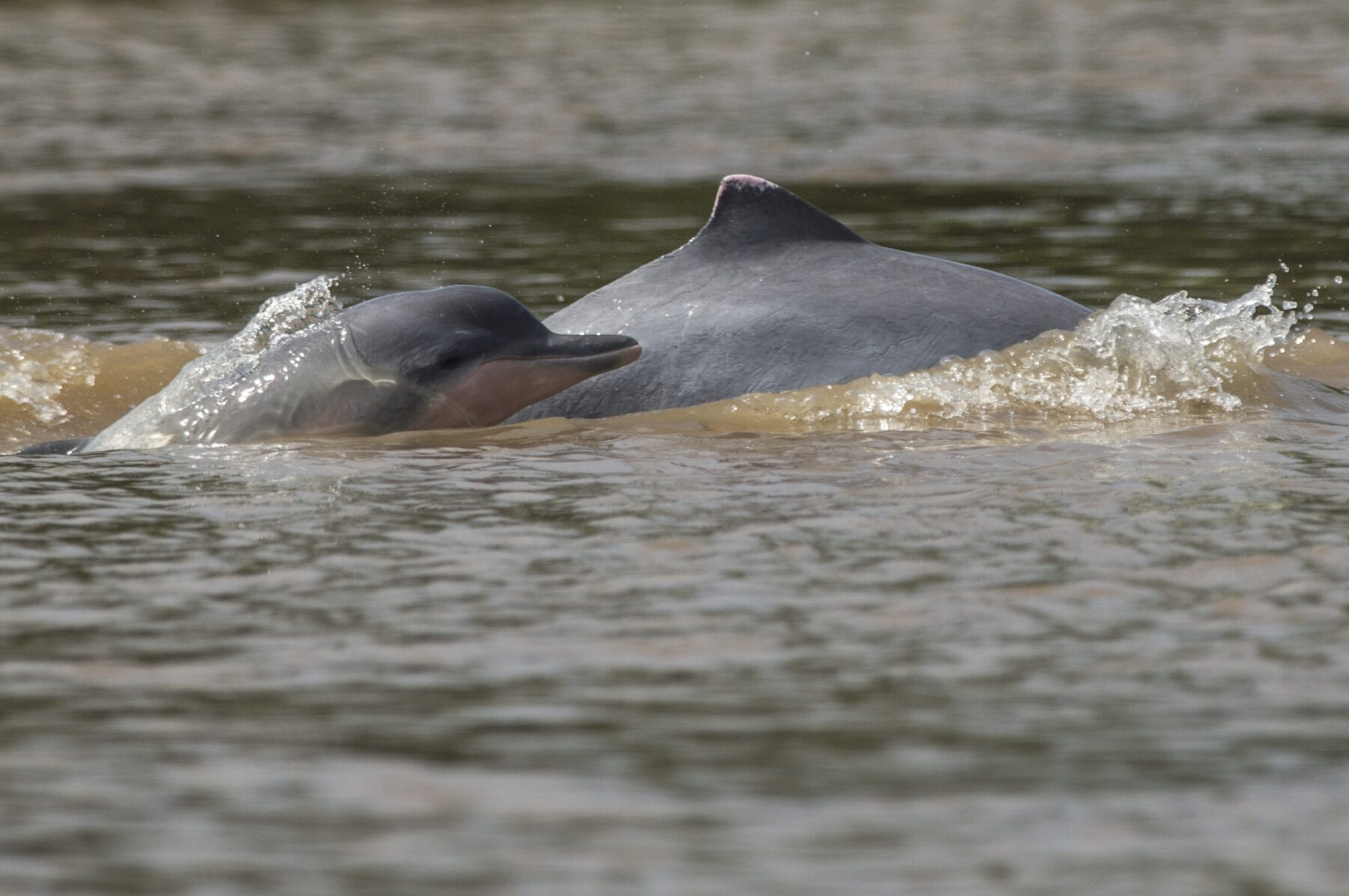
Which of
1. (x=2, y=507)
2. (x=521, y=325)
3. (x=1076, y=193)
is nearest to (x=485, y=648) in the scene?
(x=2, y=507)

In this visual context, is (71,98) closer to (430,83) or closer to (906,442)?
(430,83)

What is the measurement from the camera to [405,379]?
375 inches

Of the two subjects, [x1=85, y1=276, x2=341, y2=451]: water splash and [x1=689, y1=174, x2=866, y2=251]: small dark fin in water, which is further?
[x1=689, y1=174, x2=866, y2=251]: small dark fin in water

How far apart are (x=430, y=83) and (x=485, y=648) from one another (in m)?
21.0

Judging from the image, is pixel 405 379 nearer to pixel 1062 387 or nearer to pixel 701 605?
pixel 1062 387

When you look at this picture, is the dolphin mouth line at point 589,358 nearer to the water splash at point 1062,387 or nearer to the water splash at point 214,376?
the water splash at point 1062,387

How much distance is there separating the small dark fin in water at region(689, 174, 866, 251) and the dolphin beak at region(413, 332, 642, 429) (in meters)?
0.83

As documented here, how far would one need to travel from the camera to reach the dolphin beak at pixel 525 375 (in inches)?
372

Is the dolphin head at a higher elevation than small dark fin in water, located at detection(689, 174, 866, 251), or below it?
below

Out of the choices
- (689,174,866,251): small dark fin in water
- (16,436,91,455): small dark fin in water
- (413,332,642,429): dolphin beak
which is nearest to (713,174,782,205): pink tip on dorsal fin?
(689,174,866,251): small dark fin in water

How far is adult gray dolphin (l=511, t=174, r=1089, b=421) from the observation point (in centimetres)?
967

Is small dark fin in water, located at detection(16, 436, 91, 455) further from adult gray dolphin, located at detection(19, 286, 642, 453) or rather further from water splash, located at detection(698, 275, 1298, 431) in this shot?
water splash, located at detection(698, 275, 1298, 431)

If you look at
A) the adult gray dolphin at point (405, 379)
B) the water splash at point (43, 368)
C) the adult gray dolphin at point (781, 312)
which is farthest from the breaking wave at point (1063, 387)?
the water splash at point (43, 368)

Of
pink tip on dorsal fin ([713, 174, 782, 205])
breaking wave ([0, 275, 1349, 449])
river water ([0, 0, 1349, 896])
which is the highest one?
pink tip on dorsal fin ([713, 174, 782, 205])
